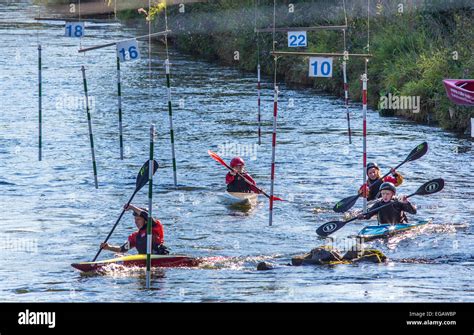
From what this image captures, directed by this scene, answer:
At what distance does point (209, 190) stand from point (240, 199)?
74.1 inches

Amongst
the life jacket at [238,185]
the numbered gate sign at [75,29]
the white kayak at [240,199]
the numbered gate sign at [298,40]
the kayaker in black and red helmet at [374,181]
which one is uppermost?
the numbered gate sign at [75,29]

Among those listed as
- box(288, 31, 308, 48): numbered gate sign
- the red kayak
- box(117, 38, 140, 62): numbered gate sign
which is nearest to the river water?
the red kayak

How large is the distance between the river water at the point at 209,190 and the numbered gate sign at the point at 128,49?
2.97 meters

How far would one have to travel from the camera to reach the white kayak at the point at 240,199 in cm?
2312

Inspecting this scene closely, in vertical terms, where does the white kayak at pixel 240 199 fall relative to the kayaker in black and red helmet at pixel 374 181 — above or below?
below

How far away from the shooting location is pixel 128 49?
2358cm

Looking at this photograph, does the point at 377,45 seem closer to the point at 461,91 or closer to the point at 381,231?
the point at 461,91

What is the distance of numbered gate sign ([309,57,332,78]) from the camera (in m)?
25.7

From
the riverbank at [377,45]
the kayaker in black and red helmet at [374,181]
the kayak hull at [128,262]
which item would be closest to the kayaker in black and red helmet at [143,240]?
the kayak hull at [128,262]

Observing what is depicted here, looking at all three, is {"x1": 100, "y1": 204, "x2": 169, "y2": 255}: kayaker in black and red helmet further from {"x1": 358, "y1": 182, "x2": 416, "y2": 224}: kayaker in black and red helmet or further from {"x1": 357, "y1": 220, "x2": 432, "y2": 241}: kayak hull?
{"x1": 358, "y1": 182, "x2": 416, "y2": 224}: kayaker in black and red helmet

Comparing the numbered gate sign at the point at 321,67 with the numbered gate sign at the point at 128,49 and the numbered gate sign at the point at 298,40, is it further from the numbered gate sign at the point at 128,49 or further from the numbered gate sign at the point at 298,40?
the numbered gate sign at the point at 128,49
